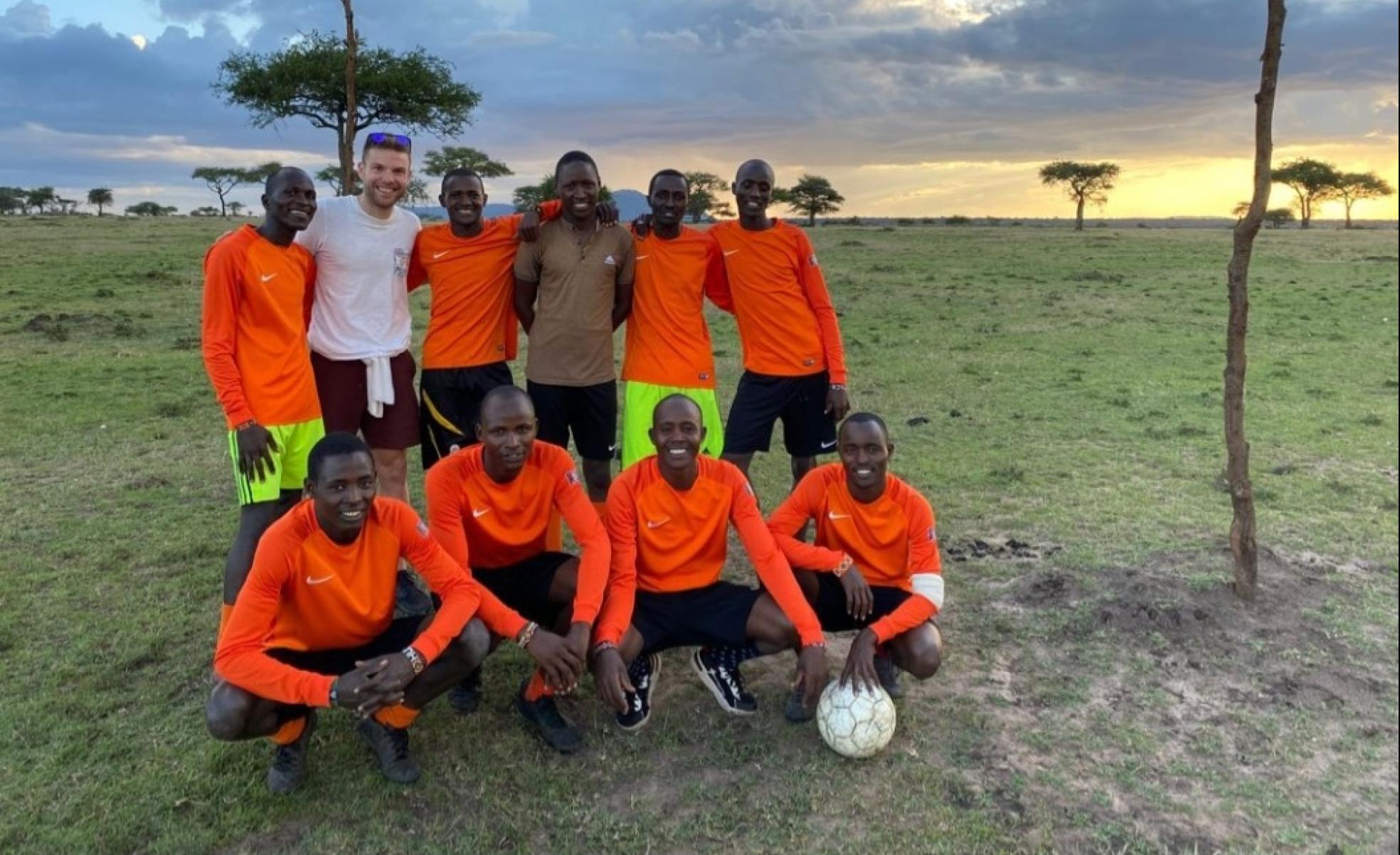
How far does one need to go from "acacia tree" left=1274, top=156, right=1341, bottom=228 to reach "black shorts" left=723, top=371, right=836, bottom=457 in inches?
2347

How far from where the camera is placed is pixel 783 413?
211 inches

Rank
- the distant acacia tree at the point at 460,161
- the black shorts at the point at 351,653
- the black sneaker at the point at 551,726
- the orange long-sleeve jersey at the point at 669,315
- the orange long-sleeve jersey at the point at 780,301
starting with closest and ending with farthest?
the black shorts at the point at 351,653 < the black sneaker at the point at 551,726 < the orange long-sleeve jersey at the point at 669,315 < the orange long-sleeve jersey at the point at 780,301 < the distant acacia tree at the point at 460,161

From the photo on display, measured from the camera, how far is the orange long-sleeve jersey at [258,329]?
401 cm

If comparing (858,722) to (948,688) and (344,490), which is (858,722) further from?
(344,490)

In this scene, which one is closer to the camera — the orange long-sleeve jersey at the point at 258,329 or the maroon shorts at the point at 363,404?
the orange long-sleeve jersey at the point at 258,329

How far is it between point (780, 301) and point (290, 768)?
3.25 meters

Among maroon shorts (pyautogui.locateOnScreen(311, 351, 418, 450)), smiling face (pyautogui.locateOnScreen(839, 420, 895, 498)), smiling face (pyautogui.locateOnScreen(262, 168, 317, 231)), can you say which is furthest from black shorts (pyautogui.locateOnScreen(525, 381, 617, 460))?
smiling face (pyautogui.locateOnScreen(839, 420, 895, 498))

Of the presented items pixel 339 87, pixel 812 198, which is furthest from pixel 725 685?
pixel 812 198

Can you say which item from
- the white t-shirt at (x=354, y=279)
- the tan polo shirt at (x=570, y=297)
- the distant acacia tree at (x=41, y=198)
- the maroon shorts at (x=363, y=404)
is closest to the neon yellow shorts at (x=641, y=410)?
the tan polo shirt at (x=570, y=297)

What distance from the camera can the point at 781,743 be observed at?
3.68 m

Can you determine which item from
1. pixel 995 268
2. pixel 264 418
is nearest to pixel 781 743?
pixel 264 418

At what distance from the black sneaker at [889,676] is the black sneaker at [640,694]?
0.95 m

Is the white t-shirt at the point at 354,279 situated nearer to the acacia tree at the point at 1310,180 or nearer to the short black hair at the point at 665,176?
the short black hair at the point at 665,176

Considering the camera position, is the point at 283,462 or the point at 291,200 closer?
the point at 291,200
